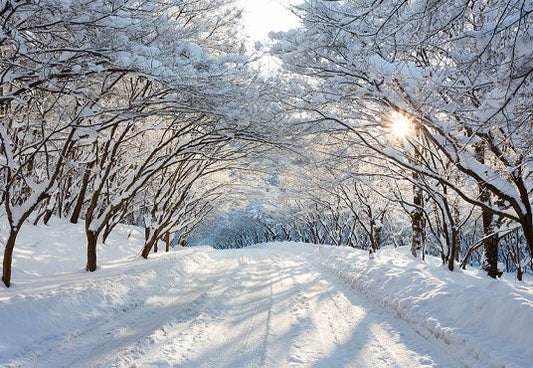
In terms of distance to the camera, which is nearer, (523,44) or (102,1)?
(523,44)

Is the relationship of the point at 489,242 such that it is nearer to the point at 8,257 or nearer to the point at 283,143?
the point at 283,143

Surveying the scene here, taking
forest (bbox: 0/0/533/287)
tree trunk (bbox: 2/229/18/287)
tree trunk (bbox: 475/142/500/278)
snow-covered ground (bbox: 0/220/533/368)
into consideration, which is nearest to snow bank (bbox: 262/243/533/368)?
snow-covered ground (bbox: 0/220/533/368)

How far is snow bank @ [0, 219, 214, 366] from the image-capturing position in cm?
497

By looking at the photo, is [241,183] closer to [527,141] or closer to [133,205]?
[133,205]

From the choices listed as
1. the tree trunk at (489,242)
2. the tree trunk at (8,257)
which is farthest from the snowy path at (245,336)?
the tree trunk at (489,242)

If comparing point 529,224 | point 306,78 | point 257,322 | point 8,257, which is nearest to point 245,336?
point 257,322

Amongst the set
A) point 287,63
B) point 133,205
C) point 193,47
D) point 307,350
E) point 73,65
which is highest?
point 287,63

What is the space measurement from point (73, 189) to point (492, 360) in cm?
1973

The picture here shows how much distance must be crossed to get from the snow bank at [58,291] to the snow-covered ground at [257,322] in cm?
3

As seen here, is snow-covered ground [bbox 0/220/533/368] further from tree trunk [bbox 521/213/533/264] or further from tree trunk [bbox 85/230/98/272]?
tree trunk [bbox 521/213/533/264]

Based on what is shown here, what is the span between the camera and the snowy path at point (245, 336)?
4.41 meters

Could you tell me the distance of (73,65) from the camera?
539 cm

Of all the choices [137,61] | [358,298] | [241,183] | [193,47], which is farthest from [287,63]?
[241,183]

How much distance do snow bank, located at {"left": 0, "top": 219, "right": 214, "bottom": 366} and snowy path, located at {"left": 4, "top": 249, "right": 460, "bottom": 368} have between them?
24cm
